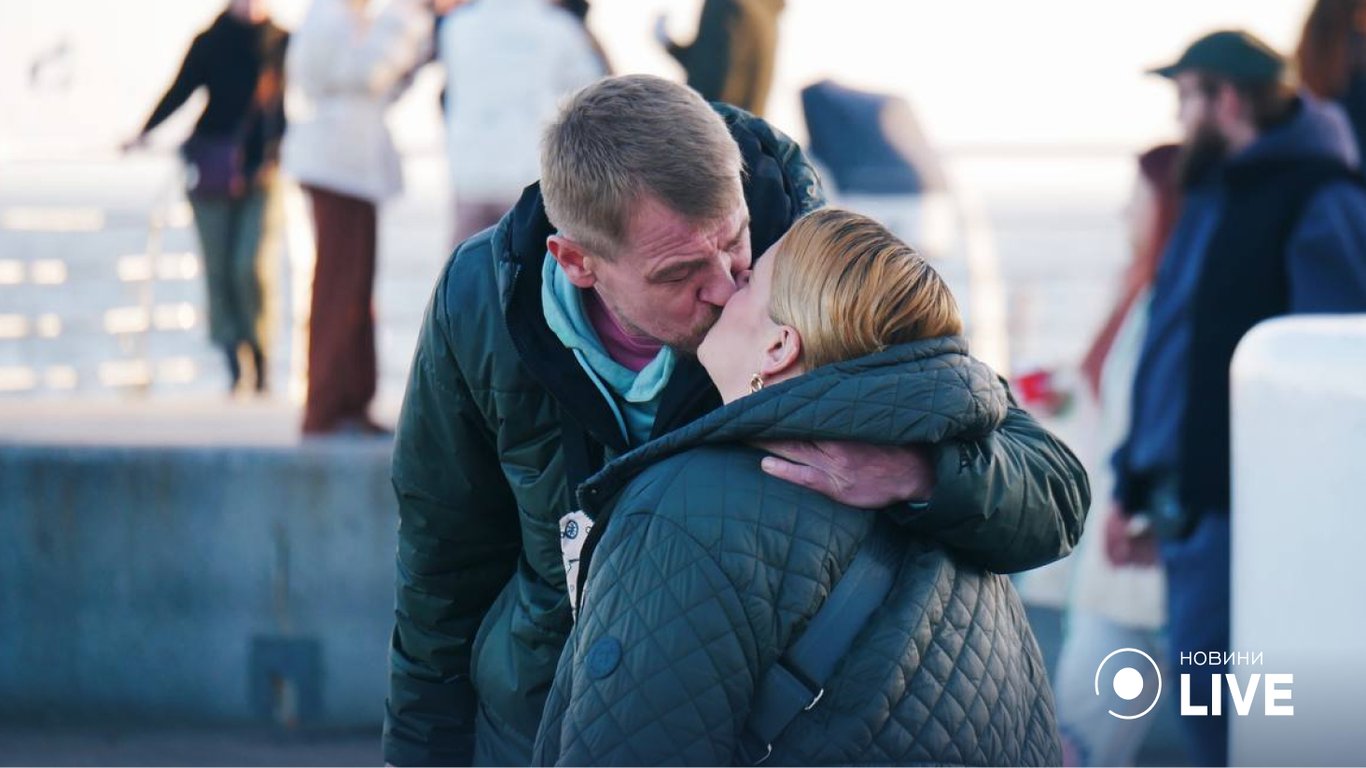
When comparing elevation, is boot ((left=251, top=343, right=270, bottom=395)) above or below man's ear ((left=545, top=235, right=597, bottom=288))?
below

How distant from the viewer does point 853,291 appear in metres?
2.14

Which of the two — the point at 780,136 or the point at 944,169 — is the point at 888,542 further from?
the point at 944,169

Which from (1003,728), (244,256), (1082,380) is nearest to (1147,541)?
(1082,380)

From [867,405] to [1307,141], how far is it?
2.67 m

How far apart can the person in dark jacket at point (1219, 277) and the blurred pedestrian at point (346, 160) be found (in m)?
2.81

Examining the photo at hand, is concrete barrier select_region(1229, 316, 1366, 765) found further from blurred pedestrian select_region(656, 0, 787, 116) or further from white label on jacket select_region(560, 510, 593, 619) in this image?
blurred pedestrian select_region(656, 0, 787, 116)

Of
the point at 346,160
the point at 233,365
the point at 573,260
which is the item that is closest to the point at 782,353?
the point at 573,260

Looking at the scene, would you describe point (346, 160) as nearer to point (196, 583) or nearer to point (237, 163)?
point (196, 583)

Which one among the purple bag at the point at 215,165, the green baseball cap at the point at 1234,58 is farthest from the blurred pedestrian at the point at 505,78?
the purple bag at the point at 215,165

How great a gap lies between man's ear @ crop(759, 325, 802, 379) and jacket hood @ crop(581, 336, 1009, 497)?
1.8 inches

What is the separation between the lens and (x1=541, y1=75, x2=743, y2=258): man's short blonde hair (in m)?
2.48

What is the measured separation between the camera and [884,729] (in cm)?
207

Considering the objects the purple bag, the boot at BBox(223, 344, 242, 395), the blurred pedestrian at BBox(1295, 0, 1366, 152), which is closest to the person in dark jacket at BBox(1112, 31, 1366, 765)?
the blurred pedestrian at BBox(1295, 0, 1366, 152)

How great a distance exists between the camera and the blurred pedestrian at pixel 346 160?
21.0ft
